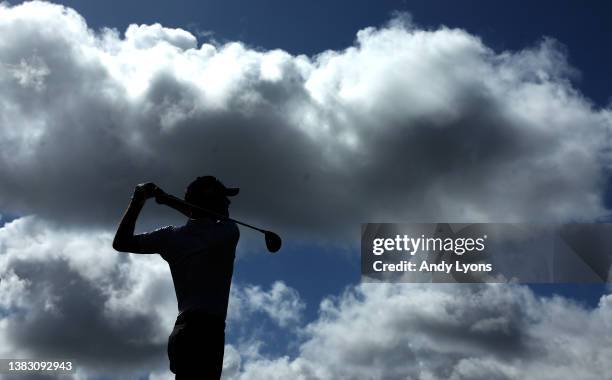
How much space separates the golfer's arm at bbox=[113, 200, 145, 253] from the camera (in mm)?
7262

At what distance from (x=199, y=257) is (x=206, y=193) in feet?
2.23

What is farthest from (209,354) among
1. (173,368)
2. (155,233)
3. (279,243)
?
(279,243)

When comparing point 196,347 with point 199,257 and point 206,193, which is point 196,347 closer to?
point 199,257

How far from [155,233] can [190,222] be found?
0.37m

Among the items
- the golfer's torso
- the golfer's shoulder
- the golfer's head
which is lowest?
the golfer's torso

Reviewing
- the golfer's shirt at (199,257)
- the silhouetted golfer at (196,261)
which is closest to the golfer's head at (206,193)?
the silhouetted golfer at (196,261)

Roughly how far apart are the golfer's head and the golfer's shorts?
1.16m

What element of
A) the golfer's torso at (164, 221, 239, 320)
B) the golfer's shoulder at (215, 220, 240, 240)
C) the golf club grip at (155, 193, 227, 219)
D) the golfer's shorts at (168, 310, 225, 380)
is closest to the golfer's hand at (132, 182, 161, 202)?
the golf club grip at (155, 193, 227, 219)

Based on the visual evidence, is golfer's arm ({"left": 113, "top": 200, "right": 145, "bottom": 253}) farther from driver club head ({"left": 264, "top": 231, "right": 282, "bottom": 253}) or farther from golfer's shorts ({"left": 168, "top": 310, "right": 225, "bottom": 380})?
driver club head ({"left": 264, "top": 231, "right": 282, "bottom": 253})

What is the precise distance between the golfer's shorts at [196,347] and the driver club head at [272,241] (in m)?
2.20

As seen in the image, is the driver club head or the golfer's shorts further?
the driver club head

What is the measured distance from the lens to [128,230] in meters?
7.28

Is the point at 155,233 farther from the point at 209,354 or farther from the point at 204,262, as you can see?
the point at 209,354

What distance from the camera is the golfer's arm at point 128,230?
23.8ft
